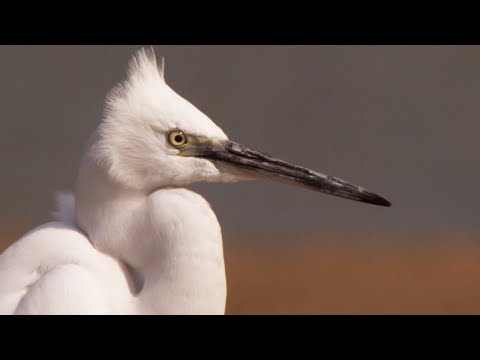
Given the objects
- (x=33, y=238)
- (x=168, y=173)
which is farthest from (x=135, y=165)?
(x=33, y=238)

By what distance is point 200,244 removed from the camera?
3.35 metres

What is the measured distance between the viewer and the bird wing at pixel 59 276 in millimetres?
3230

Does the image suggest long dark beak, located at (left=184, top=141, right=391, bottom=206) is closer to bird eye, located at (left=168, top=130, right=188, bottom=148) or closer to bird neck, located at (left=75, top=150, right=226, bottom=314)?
bird eye, located at (left=168, top=130, right=188, bottom=148)

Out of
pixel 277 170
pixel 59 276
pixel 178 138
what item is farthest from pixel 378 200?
pixel 59 276

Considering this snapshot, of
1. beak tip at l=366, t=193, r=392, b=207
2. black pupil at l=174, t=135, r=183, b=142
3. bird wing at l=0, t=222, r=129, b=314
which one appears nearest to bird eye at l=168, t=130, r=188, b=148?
black pupil at l=174, t=135, r=183, b=142

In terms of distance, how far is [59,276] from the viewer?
3.27 metres

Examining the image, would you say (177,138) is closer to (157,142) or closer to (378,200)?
(157,142)

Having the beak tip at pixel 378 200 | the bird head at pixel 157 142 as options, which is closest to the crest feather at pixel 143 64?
the bird head at pixel 157 142

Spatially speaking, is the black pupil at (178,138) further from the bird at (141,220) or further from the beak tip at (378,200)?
the beak tip at (378,200)

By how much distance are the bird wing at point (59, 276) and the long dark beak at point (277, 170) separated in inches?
17.3

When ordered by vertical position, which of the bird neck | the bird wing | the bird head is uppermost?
the bird head

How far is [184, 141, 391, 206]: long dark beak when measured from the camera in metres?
3.44

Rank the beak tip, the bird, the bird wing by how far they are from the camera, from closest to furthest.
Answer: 1. the bird wing
2. the bird
3. the beak tip
